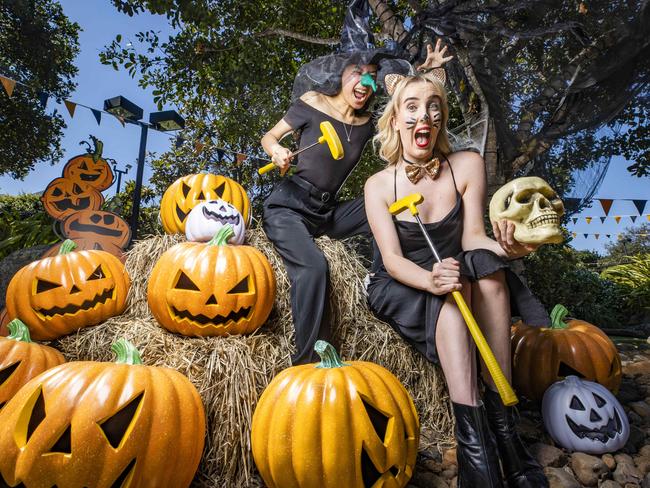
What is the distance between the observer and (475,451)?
137 centimetres

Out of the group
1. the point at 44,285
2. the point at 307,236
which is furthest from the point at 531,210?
the point at 44,285

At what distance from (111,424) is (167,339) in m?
0.67

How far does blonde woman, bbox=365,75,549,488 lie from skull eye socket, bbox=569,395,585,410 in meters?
0.37

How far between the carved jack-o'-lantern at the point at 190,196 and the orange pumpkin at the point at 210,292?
35.5 inches

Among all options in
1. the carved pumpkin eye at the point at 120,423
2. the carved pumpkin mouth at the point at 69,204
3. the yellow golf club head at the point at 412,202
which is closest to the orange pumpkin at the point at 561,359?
the yellow golf club head at the point at 412,202

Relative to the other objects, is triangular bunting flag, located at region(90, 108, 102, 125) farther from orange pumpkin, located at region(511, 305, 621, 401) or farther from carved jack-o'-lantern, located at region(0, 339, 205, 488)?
orange pumpkin, located at region(511, 305, 621, 401)

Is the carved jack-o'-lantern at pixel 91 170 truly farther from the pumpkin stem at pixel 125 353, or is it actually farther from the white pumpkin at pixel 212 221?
the pumpkin stem at pixel 125 353

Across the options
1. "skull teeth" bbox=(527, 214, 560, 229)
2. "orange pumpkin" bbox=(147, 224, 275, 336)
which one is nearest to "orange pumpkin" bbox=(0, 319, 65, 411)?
"orange pumpkin" bbox=(147, 224, 275, 336)

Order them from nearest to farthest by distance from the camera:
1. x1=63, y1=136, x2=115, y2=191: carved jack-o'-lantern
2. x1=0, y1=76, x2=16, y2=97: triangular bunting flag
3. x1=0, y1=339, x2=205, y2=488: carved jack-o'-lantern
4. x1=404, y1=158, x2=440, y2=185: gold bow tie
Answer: x1=0, y1=339, x2=205, y2=488: carved jack-o'-lantern, x1=404, y1=158, x2=440, y2=185: gold bow tie, x1=0, y1=76, x2=16, y2=97: triangular bunting flag, x1=63, y1=136, x2=115, y2=191: carved jack-o'-lantern

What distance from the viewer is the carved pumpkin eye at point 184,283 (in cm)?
190

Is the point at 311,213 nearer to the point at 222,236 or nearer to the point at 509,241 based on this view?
the point at 222,236

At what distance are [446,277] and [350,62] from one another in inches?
59.2

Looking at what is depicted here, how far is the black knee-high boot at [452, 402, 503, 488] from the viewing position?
1335mm

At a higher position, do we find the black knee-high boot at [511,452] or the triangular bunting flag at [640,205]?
the triangular bunting flag at [640,205]
